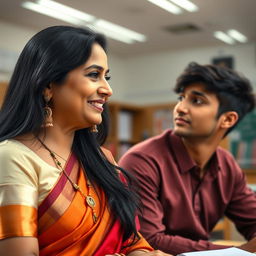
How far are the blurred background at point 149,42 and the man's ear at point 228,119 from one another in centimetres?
232

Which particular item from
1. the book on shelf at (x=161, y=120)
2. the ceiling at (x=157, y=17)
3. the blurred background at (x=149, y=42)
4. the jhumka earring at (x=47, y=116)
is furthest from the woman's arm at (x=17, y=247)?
the book on shelf at (x=161, y=120)

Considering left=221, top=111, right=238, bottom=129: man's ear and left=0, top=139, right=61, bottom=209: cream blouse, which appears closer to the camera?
left=0, top=139, right=61, bottom=209: cream blouse

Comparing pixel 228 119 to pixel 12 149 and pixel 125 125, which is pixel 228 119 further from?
pixel 125 125

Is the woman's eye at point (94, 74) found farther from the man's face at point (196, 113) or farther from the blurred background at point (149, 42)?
the blurred background at point (149, 42)

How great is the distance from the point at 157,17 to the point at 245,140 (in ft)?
6.98

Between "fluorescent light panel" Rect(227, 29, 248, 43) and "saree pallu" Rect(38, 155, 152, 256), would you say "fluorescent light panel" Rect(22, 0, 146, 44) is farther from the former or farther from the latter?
"saree pallu" Rect(38, 155, 152, 256)

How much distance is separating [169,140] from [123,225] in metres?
Answer: 0.78

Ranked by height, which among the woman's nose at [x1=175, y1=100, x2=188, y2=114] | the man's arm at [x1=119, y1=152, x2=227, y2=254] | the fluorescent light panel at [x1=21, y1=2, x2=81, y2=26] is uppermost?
the fluorescent light panel at [x1=21, y1=2, x2=81, y2=26]

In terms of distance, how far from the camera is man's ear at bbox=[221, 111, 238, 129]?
2080mm

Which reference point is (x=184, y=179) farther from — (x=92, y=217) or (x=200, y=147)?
(x=92, y=217)

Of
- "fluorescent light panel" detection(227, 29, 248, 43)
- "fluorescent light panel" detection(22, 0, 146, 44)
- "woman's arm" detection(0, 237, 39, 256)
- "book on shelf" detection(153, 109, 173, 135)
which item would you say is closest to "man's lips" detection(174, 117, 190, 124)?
"woman's arm" detection(0, 237, 39, 256)

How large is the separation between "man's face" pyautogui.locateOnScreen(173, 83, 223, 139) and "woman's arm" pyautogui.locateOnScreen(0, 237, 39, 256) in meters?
1.02

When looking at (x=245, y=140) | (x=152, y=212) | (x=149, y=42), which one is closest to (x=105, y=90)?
(x=152, y=212)

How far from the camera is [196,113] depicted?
1.99m
